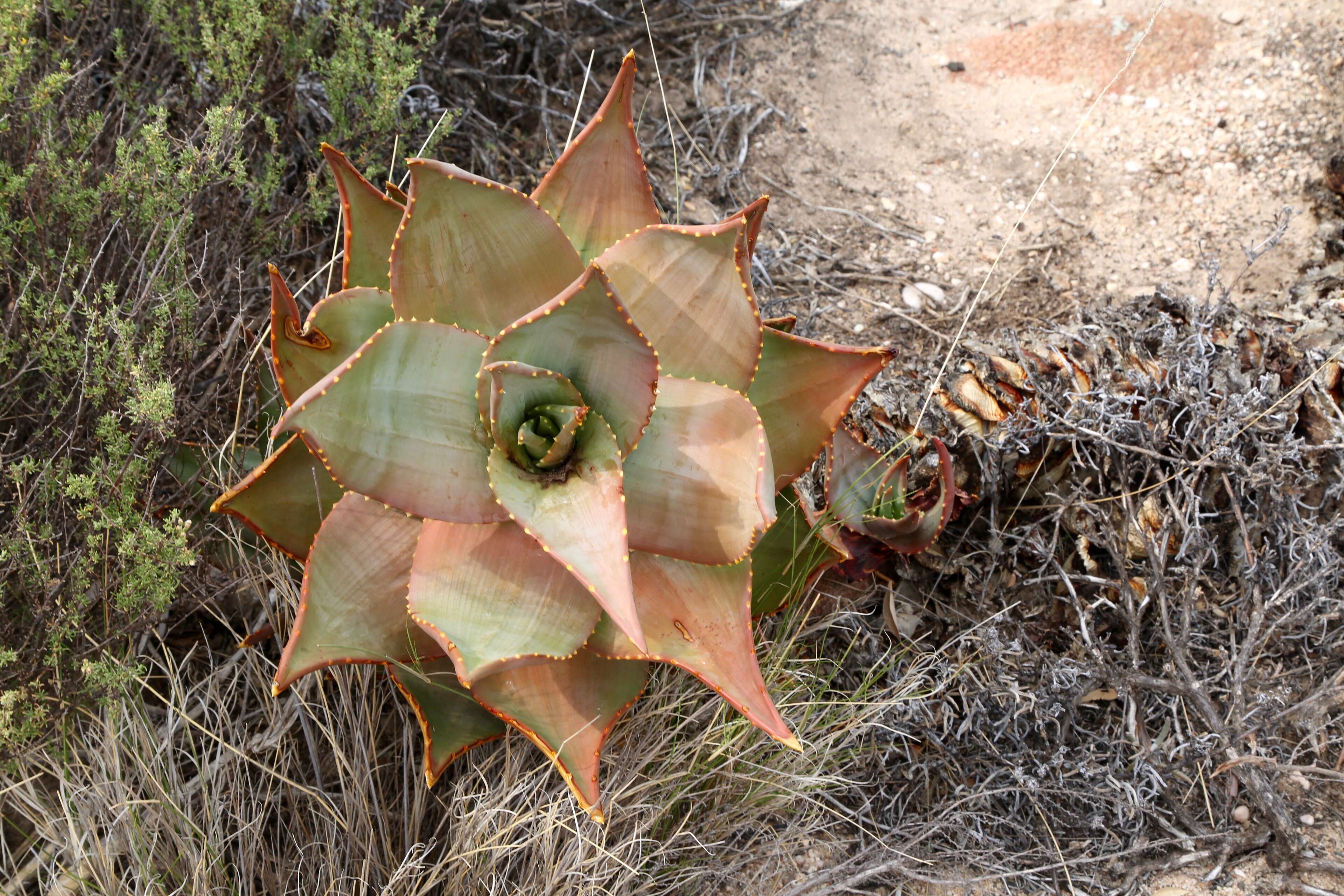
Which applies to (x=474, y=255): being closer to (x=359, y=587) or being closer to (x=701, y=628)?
(x=359, y=587)

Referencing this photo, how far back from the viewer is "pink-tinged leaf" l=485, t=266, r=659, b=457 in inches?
50.9

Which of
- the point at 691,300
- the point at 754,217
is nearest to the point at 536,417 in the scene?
the point at 691,300

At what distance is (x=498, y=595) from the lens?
1.39 metres

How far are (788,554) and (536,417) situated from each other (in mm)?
604

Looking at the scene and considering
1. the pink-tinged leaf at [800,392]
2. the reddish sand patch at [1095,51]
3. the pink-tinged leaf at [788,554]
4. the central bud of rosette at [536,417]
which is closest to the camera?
the central bud of rosette at [536,417]

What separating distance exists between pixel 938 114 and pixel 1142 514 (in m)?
1.91

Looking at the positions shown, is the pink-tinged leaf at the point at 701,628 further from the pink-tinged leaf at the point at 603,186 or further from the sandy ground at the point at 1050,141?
the sandy ground at the point at 1050,141

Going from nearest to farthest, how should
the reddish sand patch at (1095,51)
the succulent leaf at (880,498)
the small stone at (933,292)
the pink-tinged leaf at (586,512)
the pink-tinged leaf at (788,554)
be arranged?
the pink-tinged leaf at (586,512), the pink-tinged leaf at (788,554), the succulent leaf at (880,498), the small stone at (933,292), the reddish sand patch at (1095,51)

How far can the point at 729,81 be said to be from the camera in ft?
10.8

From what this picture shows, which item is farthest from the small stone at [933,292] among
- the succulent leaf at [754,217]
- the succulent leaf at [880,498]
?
the succulent leaf at [754,217]

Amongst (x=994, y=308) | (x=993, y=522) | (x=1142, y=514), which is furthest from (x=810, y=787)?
(x=994, y=308)

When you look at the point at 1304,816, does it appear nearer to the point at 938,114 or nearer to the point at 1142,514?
the point at 1142,514

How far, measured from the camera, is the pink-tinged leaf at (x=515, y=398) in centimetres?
134

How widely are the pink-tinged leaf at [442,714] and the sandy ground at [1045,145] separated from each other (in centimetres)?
165
